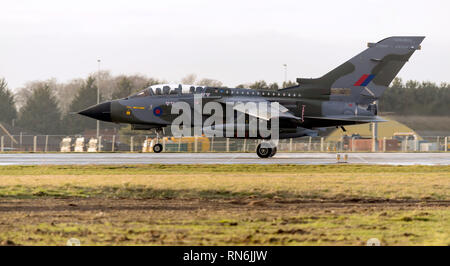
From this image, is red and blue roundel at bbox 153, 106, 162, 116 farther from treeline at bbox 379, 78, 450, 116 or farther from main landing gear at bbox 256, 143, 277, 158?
treeline at bbox 379, 78, 450, 116

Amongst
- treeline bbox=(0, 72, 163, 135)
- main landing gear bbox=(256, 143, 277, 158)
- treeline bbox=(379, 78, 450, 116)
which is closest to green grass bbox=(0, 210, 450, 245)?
main landing gear bbox=(256, 143, 277, 158)

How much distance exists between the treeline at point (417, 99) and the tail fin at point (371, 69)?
8.47m

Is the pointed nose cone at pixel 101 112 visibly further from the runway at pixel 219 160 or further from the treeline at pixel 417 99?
the treeline at pixel 417 99

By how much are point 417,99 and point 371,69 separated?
1009cm

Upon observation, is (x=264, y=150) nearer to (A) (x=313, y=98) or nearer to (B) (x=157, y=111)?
(A) (x=313, y=98)

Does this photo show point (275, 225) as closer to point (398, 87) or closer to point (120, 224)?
point (120, 224)

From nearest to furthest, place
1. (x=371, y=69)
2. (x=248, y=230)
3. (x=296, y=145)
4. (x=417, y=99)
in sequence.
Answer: (x=248, y=230), (x=371, y=69), (x=417, y=99), (x=296, y=145)

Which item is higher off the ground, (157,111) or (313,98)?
(313,98)

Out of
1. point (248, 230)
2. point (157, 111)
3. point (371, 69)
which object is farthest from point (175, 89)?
point (248, 230)

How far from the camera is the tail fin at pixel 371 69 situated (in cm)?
3388

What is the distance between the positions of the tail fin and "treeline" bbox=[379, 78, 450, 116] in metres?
8.47

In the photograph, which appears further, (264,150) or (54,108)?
(54,108)

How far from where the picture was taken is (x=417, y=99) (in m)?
42.5
